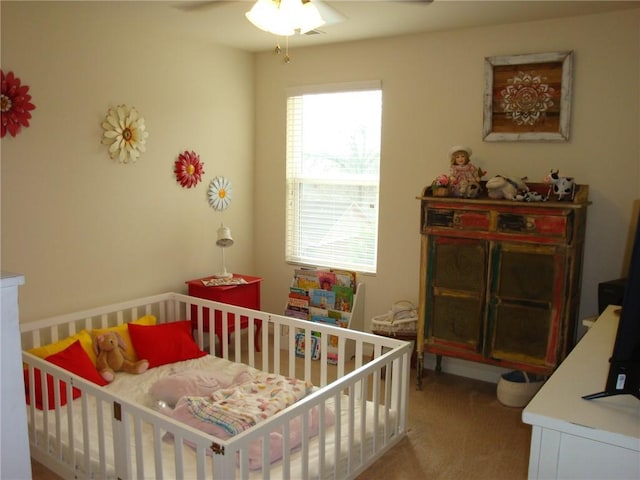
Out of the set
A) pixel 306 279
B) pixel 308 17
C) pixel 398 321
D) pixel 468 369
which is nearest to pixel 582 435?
pixel 308 17

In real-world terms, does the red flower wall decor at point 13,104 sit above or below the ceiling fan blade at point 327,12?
below

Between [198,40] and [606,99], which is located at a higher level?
[198,40]

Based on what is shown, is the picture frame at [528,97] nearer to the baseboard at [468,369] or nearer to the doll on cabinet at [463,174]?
the doll on cabinet at [463,174]

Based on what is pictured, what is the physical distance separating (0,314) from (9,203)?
1.82 m

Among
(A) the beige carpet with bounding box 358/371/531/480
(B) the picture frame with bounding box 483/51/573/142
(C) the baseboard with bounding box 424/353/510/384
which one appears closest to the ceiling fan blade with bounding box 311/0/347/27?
(B) the picture frame with bounding box 483/51/573/142

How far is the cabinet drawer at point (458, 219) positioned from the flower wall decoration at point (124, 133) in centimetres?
197

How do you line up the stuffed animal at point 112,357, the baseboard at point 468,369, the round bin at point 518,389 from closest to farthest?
1. the stuffed animal at point 112,357
2. the round bin at point 518,389
3. the baseboard at point 468,369

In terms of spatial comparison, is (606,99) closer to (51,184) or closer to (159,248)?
(159,248)

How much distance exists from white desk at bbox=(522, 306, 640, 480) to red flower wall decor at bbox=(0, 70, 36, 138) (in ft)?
9.25

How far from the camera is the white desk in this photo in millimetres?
1139

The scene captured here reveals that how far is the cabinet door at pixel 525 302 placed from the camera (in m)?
2.94

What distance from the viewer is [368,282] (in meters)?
4.01

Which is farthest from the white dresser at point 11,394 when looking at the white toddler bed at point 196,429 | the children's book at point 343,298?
the children's book at point 343,298

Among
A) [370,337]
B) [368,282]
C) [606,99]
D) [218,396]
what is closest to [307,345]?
[370,337]
